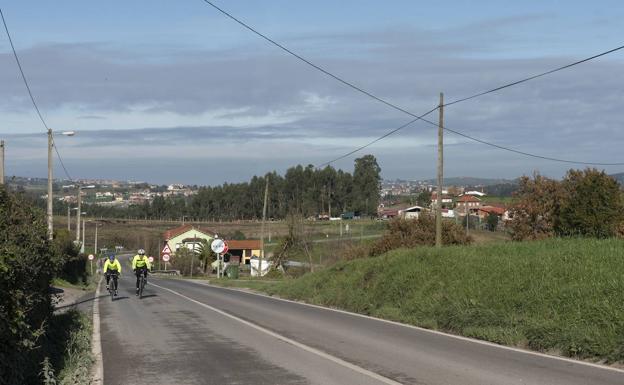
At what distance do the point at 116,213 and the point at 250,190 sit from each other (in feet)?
133

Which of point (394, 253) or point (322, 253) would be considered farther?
point (322, 253)

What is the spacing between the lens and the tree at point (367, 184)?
13188 centimetres

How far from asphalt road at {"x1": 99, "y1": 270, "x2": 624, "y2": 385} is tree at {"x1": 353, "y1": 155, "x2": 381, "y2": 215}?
114 m

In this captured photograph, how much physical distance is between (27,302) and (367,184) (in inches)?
5106

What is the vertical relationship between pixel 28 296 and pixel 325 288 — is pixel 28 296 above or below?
above

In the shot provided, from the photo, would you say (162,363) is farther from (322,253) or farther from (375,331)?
(322,253)

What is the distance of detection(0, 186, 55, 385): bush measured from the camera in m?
7.56

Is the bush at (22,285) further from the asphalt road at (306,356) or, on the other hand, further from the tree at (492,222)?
the tree at (492,222)

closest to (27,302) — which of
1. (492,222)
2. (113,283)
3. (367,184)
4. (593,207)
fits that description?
(113,283)

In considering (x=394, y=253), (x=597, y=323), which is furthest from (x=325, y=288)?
(x=597, y=323)

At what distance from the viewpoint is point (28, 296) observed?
946cm

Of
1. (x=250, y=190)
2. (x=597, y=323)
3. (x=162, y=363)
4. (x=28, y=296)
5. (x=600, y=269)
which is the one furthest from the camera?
(x=250, y=190)

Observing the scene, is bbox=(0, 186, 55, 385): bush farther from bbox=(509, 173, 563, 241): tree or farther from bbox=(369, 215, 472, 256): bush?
bbox=(509, 173, 563, 241): tree

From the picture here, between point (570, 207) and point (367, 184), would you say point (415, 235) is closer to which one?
point (570, 207)
